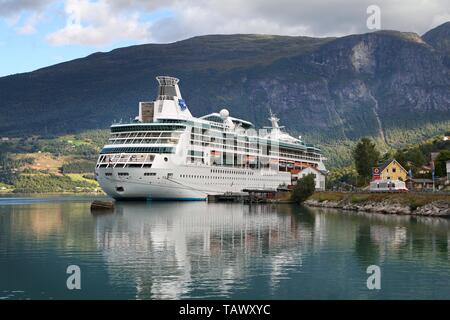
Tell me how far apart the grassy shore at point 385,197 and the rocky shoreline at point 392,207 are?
1.68ft

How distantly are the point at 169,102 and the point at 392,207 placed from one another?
59.2m

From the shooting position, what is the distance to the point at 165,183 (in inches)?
4429

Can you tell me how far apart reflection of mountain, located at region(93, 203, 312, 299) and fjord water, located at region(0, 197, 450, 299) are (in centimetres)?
7

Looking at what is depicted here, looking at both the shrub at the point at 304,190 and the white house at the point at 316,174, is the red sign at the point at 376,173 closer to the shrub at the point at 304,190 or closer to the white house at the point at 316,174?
the shrub at the point at 304,190

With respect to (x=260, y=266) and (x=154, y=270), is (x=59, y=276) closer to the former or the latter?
(x=154, y=270)

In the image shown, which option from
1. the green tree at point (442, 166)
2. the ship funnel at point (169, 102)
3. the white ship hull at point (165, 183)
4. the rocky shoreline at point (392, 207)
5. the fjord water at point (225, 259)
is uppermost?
the ship funnel at point (169, 102)

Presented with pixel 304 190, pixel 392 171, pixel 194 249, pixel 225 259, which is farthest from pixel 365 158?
pixel 225 259

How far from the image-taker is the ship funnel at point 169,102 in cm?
12825

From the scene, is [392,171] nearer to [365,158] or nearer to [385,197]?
[365,158]

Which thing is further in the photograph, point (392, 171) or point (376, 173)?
point (392, 171)

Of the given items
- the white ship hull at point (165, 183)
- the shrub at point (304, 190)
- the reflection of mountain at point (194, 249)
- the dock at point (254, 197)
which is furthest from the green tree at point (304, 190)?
the reflection of mountain at point (194, 249)

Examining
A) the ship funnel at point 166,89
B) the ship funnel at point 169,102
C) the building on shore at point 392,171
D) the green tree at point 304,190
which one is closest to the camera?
the building on shore at point 392,171

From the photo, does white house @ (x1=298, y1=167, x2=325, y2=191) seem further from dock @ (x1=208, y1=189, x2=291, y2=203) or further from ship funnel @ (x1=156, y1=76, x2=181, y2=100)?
ship funnel @ (x1=156, y1=76, x2=181, y2=100)
